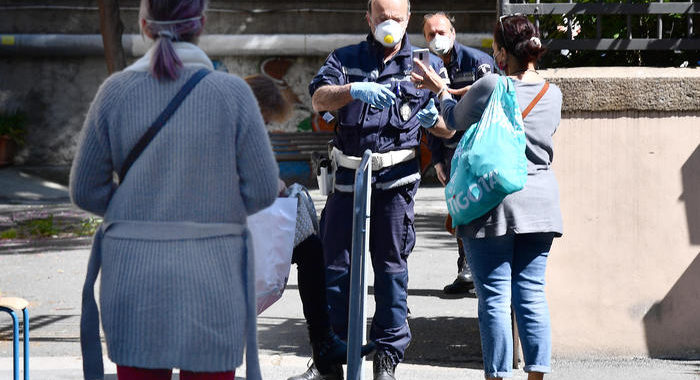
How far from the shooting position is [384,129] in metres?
4.81

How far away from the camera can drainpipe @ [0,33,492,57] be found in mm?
19078

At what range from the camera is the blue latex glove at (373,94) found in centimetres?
449

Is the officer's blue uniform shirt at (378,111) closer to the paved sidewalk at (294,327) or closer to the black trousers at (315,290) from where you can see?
the black trousers at (315,290)

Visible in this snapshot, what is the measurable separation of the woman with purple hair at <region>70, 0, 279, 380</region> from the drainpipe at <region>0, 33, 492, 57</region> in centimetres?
1640

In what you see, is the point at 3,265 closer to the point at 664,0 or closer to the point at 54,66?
the point at 664,0

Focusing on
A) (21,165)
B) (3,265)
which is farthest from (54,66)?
(3,265)

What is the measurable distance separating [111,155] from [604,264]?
121 inches

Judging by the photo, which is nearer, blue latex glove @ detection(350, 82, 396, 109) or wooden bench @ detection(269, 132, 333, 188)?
blue latex glove @ detection(350, 82, 396, 109)

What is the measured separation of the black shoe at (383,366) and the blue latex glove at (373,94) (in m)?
1.21

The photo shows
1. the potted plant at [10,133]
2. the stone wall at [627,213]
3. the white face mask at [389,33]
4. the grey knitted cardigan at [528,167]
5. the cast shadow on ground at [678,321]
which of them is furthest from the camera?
the potted plant at [10,133]

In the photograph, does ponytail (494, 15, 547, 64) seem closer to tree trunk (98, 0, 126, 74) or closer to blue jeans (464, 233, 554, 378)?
blue jeans (464, 233, 554, 378)

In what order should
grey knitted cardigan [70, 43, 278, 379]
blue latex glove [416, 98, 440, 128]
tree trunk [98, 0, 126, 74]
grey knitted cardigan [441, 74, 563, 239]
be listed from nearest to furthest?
grey knitted cardigan [70, 43, 278, 379] < grey knitted cardigan [441, 74, 563, 239] < blue latex glove [416, 98, 440, 128] < tree trunk [98, 0, 126, 74]

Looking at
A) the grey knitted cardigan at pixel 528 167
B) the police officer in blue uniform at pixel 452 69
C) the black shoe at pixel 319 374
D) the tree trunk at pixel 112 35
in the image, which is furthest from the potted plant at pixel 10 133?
the grey knitted cardigan at pixel 528 167

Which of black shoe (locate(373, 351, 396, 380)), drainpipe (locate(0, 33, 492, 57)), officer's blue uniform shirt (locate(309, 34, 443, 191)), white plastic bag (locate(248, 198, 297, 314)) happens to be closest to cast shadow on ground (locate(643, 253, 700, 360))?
black shoe (locate(373, 351, 396, 380))
